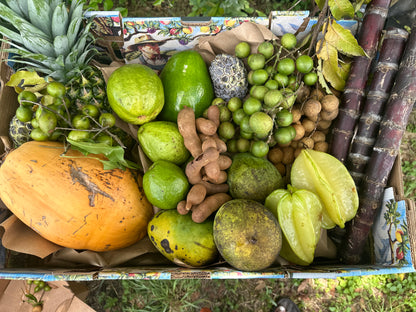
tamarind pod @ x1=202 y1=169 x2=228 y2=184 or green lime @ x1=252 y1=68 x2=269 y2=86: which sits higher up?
green lime @ x1=252 y1=68 x2=269 y2=86

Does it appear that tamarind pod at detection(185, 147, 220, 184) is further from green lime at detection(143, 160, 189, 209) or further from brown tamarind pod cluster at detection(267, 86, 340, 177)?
brown tamarind pod cluster at detection(267, 86, 340, 177)

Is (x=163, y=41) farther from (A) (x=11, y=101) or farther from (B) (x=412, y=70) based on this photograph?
(B) (x=412, y=70)

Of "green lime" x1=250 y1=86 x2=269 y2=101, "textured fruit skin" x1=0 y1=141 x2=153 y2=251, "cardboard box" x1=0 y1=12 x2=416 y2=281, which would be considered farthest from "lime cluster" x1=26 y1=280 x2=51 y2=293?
"green lime" x1=250 y1=86 x2=269 y2=101

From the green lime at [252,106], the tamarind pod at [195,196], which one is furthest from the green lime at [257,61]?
the tamarind pod at [195,196]

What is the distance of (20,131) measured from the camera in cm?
174

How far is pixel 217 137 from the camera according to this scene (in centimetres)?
170

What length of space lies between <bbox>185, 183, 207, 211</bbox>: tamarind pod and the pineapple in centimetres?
74

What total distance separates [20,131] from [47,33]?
22.8 inches

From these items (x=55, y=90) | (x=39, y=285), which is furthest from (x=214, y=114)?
(x=39, y=285)

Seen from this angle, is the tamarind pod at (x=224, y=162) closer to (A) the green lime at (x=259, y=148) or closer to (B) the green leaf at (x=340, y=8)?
(A) the green lime at (x=259, y=148)

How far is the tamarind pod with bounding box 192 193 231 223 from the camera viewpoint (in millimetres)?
1528

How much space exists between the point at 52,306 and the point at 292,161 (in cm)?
189

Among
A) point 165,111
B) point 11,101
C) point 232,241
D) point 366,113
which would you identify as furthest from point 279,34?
point 11,101

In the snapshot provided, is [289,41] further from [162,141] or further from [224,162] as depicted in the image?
[162,141]
